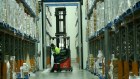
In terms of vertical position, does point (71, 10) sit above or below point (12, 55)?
above

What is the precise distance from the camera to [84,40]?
17.4 meters

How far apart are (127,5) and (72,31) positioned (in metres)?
27.8

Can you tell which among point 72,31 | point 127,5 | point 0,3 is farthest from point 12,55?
point 72,31

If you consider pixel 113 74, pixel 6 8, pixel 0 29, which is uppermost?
pixel 6 8

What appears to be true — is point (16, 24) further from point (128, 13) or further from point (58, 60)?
point (58, 60)

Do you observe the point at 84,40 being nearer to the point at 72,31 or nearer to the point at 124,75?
the point at 124,75

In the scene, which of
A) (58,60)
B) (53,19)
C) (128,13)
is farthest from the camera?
(53,19)

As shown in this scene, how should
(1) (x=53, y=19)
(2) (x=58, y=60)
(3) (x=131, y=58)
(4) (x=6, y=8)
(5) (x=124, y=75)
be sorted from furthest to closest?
(1) (x=53, y=19) < (2) (x=58, y=60) < (4) (x=6, y=8) < (5) (x=124, y=75) < (3) (x=131, y=58)

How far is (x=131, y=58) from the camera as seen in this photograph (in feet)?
18.5

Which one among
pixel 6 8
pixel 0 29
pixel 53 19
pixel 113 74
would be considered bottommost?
pixel 113 74

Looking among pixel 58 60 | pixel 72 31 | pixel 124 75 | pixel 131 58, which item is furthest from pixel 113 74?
pixel 72 31

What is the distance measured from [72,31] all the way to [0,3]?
27.1 meters

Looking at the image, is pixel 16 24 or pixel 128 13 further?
pixel 16 24

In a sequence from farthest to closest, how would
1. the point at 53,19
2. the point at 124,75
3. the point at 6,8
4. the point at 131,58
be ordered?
1. the point at 53,19
2. the point at 6,8
3. the point at 124,75
4. the point at 131,58
